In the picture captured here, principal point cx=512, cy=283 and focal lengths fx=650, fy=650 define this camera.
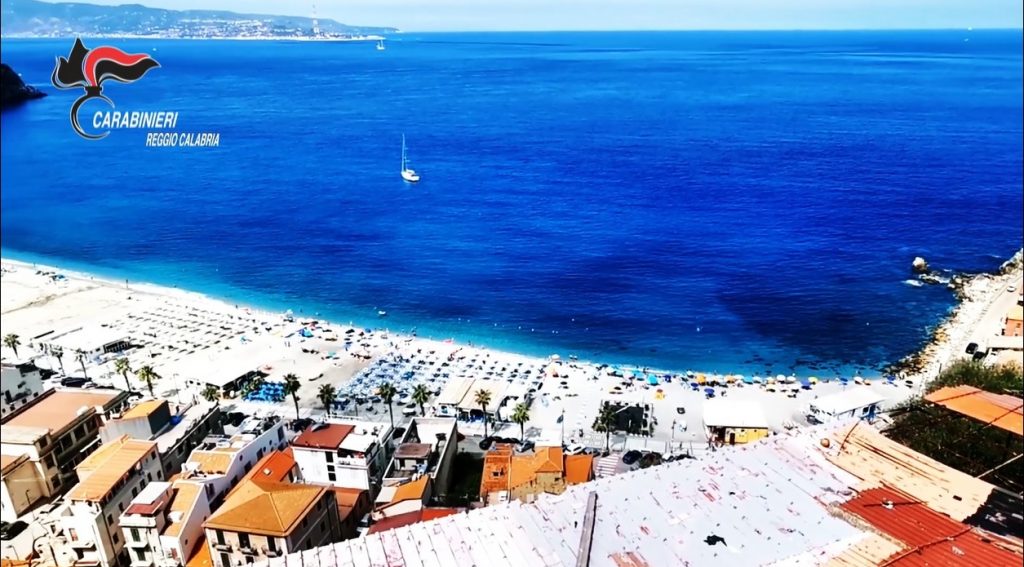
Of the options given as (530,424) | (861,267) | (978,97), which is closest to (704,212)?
(861,267)

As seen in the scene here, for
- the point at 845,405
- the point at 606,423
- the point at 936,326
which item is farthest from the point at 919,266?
the point at 606,423

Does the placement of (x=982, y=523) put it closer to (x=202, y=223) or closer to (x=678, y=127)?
(x=202, y=223)

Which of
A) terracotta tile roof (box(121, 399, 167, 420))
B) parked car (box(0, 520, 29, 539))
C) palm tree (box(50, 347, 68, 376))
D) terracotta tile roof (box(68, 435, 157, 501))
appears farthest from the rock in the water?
palm tree (box(50, 347, 68, 376))

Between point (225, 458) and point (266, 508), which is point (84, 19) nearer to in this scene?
point (225, 458)

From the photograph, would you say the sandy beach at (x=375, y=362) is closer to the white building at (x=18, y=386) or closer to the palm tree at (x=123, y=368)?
the palm tree at (x=123, y=368)

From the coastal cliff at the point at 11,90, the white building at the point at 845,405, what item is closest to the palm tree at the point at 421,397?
the white building at the point at 845,405
